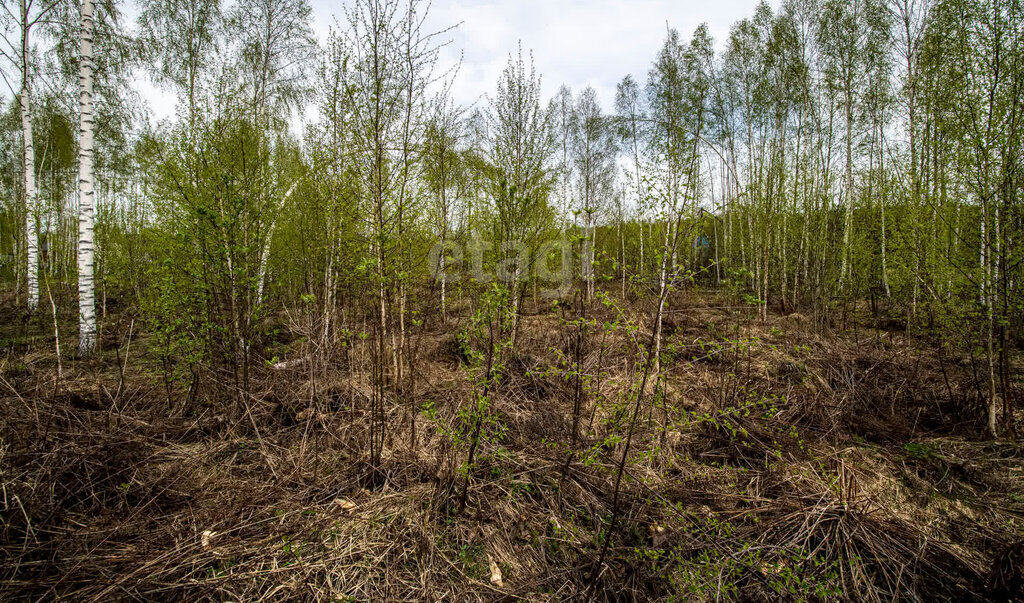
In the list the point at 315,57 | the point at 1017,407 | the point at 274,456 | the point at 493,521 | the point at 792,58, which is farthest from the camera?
the point at 792,58

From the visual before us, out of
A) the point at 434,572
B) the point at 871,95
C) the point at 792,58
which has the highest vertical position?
the point at 792,58

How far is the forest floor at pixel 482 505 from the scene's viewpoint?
2012mm

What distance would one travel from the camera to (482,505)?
8.63ft

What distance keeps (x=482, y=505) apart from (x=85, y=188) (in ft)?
27.4

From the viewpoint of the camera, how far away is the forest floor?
2.01 m

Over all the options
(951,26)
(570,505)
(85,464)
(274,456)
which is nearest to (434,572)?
(570,505)

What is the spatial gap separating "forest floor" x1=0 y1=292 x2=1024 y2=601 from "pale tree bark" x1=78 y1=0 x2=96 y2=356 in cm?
249

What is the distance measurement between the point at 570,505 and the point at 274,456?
2453mm

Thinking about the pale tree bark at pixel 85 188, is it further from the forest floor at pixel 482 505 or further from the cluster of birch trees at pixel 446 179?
the forest floor at pixel 482 505

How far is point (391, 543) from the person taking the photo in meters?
2.22

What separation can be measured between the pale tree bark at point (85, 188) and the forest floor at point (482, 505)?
2.49 metres

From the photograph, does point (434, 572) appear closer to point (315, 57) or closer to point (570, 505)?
point (570, 505)

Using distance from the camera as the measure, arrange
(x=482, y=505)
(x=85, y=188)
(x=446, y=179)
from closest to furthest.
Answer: (x=482, y=505)
(x=85, y=188)
(x=446, y=179)

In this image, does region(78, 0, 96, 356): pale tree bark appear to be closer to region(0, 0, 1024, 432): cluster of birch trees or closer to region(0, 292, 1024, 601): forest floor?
region(0, 0, 1024, 432): cluster of birch trees
